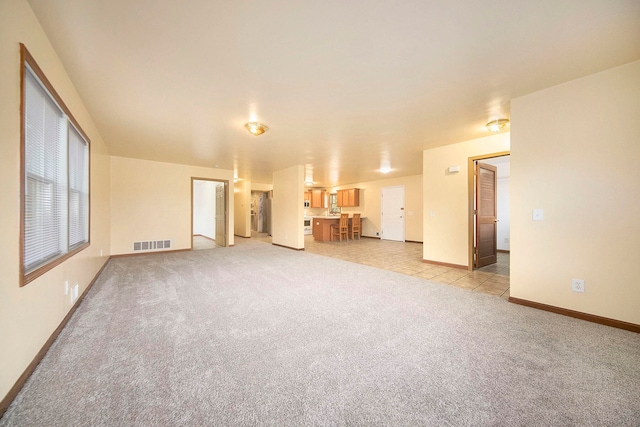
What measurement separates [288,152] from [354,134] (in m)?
1.69

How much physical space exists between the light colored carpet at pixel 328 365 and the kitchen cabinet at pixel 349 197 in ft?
23.4

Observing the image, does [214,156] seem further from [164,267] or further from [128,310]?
[128,310]

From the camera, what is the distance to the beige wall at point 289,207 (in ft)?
21.0

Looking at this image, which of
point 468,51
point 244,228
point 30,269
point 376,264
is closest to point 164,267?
point 30,269

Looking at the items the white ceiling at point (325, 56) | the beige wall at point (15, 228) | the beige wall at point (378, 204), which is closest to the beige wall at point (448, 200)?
the white ceiling at point (325, 56)

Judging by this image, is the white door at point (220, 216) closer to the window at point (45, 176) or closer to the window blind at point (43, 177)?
the window at point (45, 176)

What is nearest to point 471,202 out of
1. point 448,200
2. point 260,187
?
point 448,200

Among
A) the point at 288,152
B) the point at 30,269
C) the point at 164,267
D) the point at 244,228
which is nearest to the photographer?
the point at 30,269

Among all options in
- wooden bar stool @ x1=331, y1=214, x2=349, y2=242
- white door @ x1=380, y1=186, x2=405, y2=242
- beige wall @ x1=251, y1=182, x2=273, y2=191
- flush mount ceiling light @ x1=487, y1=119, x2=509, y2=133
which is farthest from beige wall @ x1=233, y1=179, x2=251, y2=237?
flush mount ceiling light @ x1=487, y1=119, x2=509, y2=133

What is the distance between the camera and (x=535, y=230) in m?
2.63

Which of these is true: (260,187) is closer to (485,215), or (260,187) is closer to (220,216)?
(220,216)

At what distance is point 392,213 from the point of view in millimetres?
8859

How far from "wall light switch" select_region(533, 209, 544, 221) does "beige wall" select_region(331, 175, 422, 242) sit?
17.9 feet

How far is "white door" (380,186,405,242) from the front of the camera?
8609 millimetres
